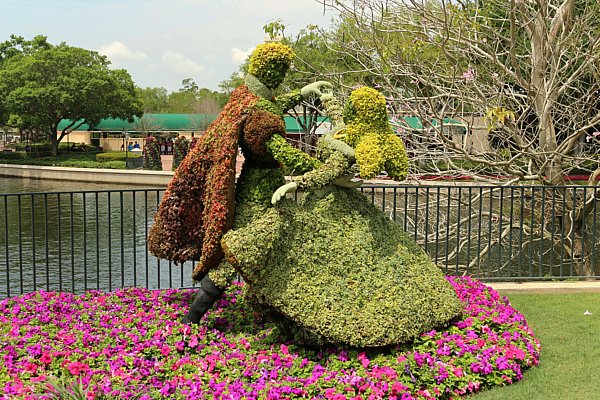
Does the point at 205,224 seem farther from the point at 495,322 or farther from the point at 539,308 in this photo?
the point at 539,308

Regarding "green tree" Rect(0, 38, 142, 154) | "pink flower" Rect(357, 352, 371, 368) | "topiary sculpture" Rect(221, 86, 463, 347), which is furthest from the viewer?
"green tree" Rect(0, 38, 142, 154)

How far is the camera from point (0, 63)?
158ft

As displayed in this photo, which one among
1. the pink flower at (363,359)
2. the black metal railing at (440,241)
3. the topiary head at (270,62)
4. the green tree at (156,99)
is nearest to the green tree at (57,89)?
the black metal railing at (440,241)

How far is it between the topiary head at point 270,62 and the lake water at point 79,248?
6.35 feet

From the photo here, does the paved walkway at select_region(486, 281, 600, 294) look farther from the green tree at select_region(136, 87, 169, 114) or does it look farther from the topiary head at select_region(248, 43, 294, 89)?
the green tree at select_region(136, 87, 169, 114)

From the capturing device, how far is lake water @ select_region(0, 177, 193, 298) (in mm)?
6903

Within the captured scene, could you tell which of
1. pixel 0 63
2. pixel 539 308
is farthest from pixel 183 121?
pixel 539 308

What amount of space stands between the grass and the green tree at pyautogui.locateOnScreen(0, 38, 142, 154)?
35.8 meters

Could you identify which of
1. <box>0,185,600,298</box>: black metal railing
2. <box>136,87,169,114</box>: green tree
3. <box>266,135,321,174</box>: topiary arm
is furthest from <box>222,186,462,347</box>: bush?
<box>136,87,169,114</box>: green tree

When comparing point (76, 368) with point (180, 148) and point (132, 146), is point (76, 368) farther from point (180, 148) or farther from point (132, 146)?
point (132, 146)

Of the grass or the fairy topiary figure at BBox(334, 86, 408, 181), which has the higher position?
the fairy topiary figure at BBox(334, 86, 408, 181)

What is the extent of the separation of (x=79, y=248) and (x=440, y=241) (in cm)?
768

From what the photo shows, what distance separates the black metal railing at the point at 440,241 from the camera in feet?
24.8

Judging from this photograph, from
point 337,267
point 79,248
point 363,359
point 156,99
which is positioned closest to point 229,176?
point 337,267
